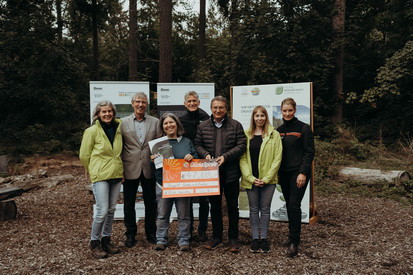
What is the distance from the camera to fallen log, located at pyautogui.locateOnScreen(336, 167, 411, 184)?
25.0 ft

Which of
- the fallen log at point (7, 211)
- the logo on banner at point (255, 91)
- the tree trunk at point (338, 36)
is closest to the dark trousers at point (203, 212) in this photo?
the logo on banner at point (255, 91)

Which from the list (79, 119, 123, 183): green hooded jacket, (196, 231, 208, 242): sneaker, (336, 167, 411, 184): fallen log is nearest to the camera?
(79, 119, 123, 183): green hooded jacket

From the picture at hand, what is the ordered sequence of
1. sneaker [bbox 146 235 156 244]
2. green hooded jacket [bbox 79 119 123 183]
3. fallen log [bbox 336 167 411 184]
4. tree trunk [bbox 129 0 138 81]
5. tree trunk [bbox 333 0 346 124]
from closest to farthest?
green hooded jacket [bbox 79 119 123 183]
sneaker [bbox 146 235 156 244]
fallen log [bbox 336 167 411 184]
tree trunk [bbox 333 0 346 124]
tree trunk [bbox 129 0 138 81]

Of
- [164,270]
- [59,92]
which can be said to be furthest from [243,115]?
[59,92]

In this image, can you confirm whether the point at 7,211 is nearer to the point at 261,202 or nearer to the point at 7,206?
the point at 7,206

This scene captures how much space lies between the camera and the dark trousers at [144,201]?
414 cm

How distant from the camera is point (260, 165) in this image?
3.92 m

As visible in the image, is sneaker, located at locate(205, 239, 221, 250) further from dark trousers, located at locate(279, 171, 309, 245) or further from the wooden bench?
the wooden bench

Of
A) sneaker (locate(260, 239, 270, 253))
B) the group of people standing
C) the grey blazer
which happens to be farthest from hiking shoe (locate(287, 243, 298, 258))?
the grey blazer

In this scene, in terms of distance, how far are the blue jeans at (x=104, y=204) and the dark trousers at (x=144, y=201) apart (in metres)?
0.24

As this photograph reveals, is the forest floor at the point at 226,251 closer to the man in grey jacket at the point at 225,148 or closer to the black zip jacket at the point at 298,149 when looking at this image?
the man in grey jacket at the point at 225,148

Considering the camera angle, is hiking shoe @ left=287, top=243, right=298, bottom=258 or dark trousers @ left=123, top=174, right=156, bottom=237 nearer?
hiking shoe @ left=287, top=243, right=298, bottom=258

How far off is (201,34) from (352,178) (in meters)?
12.5

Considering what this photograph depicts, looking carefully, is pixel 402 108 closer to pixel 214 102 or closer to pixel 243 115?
pixel 243 115
